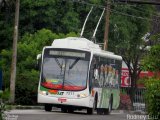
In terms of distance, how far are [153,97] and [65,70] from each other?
15230mm

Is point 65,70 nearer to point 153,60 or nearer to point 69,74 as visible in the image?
point 69,74

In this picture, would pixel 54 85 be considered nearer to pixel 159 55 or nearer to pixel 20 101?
pixel 20 101

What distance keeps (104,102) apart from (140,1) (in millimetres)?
8334

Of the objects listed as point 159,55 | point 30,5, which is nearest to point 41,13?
point 30,5

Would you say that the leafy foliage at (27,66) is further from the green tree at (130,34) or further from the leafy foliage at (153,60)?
the leafy foliage at (153,60)

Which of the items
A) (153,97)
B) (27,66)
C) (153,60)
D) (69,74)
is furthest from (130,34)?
(153,97)

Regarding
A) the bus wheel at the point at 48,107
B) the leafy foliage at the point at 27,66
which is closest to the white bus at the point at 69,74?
the bus wheel at the point at 48,107

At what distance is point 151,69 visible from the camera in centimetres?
1811

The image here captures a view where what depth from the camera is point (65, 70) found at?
3262cm

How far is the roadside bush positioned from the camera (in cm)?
1758

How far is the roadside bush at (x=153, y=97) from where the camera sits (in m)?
17.6

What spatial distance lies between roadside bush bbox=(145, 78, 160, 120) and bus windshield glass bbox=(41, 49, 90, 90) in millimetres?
14829

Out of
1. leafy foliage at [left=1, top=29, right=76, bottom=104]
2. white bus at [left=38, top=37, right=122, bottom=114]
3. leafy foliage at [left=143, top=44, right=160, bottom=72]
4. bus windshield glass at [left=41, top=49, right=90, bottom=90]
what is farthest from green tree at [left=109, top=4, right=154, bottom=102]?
leafy foliage at [left=143, top=44, right=160, bottom=72]

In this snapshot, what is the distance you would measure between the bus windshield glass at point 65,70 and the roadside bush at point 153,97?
584 inches
